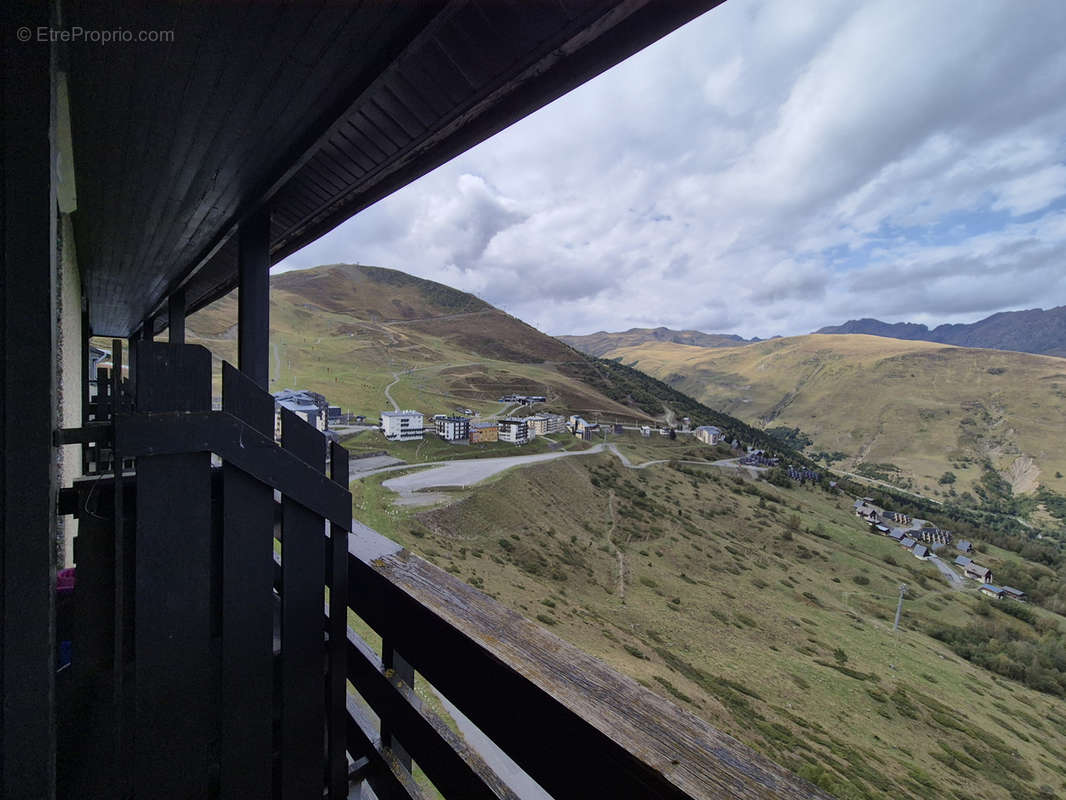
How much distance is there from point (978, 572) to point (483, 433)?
42.3m

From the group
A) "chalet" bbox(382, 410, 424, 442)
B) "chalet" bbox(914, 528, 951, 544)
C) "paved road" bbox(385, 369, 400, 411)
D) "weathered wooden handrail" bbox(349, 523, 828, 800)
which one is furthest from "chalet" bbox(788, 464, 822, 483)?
"weathered wooden handrail" bbox(349, 523, 828, 800)

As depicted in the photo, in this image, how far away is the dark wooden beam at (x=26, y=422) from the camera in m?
0.71

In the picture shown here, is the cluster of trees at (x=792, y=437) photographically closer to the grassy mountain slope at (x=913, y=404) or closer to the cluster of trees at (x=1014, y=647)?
the grassy mountain slope at (x=913, y=404)

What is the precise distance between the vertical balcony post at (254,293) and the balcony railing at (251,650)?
4.58 ft

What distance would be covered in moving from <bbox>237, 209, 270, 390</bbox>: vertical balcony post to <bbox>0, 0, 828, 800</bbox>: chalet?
0.74 meters

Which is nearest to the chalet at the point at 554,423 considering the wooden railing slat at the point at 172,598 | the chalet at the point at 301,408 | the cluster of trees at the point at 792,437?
the chalet at the point at 301,408

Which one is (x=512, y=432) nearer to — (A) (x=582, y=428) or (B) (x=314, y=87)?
(A) (x=582, y=428)

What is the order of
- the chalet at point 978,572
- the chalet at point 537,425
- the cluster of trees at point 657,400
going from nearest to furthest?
1. the chalet at point 978,572
2. the chalet at point 537,425
3. the cluster of trees at point 657,400

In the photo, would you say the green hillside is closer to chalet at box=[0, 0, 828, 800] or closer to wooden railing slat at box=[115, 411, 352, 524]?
chalet at box=[0, 0, 828, 800]

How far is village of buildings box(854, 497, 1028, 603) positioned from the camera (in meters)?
34.7

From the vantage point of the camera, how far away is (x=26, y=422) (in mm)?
732

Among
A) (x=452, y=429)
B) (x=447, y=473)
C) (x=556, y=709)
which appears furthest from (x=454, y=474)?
(x=556, y=709)

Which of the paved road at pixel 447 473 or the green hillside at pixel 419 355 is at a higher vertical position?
the green hillside at pixel 419 355

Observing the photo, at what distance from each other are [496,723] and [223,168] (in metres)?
Answer: 2.14
